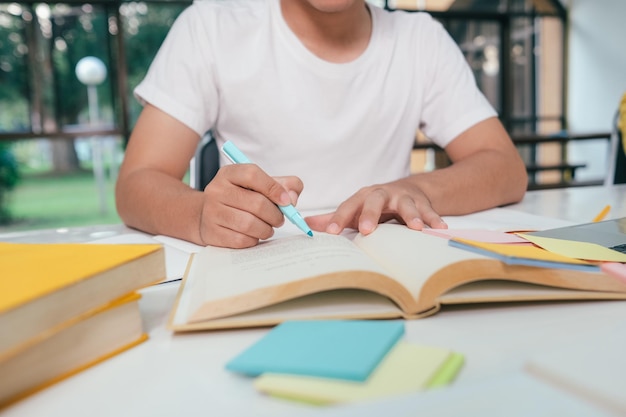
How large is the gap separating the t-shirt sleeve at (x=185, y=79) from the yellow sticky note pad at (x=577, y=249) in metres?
0.73

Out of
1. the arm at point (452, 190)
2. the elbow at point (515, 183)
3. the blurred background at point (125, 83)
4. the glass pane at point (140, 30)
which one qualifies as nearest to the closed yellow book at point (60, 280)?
the arm at point (452, 190)

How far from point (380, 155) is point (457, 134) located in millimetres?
180

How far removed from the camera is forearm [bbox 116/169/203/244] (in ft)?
2.72

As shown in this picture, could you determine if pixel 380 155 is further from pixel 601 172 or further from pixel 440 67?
pixel 601 172

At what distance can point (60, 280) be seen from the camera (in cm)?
38

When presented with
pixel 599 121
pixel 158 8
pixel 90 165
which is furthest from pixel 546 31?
pixel 90 165

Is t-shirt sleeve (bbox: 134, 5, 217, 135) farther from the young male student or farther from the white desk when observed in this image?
the white desk

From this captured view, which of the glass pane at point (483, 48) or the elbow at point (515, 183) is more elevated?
the glass pane at point (483, 48)

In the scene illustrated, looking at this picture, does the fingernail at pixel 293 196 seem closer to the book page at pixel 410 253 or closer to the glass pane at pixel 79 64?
the book page at pixel 410 253

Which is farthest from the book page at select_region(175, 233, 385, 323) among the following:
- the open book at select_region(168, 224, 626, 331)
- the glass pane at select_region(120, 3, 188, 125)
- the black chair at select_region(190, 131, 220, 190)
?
the glass pane at select_region(120, 3, 188, 125)

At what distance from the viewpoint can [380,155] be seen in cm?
135

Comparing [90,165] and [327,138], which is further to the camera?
[90,165]

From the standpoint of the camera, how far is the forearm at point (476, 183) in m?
0.99

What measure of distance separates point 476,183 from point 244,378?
77 centimetres
